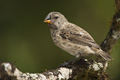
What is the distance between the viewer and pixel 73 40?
7141 mm

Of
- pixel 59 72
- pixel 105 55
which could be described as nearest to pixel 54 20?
pixel 105 55

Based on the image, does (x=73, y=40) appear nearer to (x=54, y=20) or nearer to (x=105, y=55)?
(x=54, y=20)

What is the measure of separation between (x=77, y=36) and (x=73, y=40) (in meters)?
0.10

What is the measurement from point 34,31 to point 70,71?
350cm

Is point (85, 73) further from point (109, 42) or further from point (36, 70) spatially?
point (36, 70)

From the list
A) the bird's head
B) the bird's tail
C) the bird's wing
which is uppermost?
the bird's head

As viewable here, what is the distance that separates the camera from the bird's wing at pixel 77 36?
23.1ft

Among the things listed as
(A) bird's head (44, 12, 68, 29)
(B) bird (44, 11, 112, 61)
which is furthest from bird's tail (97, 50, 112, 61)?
(A) bird's head (44, 12, 68, 29)

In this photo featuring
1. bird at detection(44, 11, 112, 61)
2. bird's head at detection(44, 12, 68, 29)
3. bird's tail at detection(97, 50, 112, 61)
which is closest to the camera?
bird's tail at detection(97, 50, 112, 61)

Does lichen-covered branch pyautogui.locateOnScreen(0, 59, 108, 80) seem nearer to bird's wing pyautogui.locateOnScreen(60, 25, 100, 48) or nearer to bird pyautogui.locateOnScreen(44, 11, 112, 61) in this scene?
bird pyautogui.locateOnScreen(44, 11, 112, 61)

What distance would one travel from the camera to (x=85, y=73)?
19.5 ft

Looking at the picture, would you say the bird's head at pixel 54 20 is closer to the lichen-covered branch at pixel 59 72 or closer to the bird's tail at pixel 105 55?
the bird's tail at pixel 105 55

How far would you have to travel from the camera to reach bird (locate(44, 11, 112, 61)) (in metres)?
6.96

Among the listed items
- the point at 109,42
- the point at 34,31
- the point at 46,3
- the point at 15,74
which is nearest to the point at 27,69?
the point at 34,31
